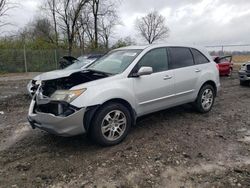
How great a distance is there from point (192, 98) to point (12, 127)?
407 centimetres

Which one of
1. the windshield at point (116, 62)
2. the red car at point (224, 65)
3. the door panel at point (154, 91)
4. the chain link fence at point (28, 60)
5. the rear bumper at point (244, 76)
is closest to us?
the door panel at point (154, 91)

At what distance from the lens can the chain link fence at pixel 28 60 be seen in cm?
1933

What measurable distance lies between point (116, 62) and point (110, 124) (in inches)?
55.1

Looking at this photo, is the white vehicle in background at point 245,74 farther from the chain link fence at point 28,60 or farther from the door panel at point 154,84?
the chain link fence at point 28,60

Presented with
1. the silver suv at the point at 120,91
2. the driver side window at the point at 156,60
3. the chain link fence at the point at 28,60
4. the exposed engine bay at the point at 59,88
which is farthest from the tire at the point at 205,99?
the chain link fence at the point at 28,60

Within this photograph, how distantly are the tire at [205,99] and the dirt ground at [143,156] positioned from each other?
28 centimetres

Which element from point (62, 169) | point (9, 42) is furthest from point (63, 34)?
point (62, 169)

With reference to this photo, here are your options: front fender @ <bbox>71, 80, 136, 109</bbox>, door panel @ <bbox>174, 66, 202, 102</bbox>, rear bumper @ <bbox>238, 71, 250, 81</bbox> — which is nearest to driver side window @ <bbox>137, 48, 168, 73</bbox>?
door panel @ <bbox>174, 66, 202, 102</bbox>

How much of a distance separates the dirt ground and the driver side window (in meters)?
1.23

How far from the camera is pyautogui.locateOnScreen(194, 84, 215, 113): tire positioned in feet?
19.1

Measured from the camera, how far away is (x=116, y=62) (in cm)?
498

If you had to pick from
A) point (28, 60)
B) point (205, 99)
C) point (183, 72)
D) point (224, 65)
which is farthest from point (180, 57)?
point (28, 60)

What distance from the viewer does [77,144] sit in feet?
14.3

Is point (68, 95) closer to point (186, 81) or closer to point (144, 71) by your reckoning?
point (144, 71)
